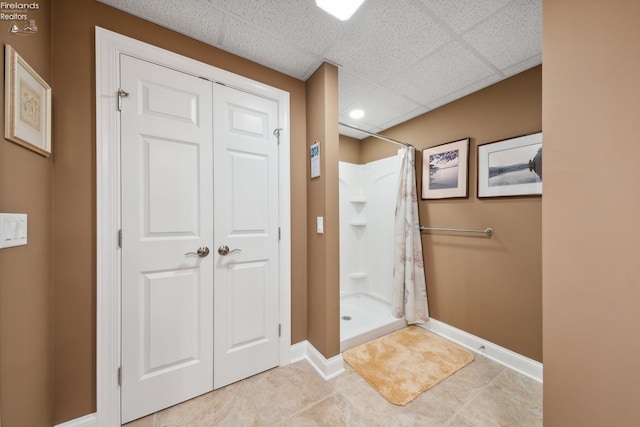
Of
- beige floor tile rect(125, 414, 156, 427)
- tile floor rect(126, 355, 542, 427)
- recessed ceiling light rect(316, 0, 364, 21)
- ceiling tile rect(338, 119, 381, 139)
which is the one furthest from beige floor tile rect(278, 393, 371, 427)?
ceiling tile rect(338, 119, 381, 139)

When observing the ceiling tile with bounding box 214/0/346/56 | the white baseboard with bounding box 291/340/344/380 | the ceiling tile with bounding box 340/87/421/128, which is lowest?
the white baseboard with bounding box 291/340/344/380

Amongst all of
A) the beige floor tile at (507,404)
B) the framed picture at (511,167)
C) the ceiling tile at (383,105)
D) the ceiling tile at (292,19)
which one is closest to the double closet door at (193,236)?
the ceiling tile at (292,19)

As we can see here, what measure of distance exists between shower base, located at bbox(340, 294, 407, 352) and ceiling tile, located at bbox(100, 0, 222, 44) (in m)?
2.61

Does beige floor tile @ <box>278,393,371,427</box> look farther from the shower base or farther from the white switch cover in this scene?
the white switch cover

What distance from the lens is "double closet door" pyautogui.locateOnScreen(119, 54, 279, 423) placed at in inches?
51.9

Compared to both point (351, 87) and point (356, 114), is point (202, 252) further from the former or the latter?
point (356, 114)

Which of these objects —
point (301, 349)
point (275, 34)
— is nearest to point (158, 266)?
point (301, 349)

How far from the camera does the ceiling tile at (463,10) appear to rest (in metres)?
1.23

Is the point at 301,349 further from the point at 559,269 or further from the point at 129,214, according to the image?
the point at 559,269

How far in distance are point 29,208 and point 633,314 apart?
241 cm

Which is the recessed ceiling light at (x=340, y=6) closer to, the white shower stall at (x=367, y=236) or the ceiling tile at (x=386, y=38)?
the ceiling tile at (x=386, y=38)

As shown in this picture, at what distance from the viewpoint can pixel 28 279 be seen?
983 millimetres

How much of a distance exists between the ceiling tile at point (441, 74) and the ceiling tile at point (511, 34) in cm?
9

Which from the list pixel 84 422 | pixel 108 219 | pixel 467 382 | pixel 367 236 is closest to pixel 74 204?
pixel 108 219
